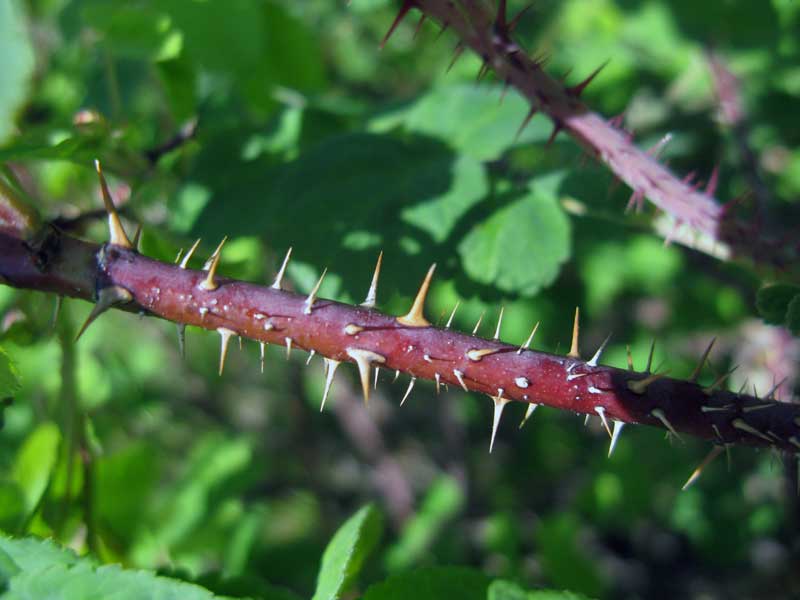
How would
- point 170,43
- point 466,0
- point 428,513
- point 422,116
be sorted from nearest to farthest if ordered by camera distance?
point 466,0 < point 170,43 < point 422,116 < point 428,513

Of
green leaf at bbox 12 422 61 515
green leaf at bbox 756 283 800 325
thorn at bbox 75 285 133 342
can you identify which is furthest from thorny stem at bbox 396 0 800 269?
green leaf at bbox 12 422 61 515

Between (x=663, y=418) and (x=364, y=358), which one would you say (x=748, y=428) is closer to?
(x=663, y=418)

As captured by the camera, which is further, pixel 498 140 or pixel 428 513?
pixel 428 513

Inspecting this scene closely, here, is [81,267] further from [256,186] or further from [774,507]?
→ [774,507]

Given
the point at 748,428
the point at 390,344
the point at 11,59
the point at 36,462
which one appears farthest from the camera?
the point at 36,462

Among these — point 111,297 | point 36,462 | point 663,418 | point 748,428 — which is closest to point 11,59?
point 111,297

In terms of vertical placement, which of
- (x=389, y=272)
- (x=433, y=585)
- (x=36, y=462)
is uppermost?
(x=389, y=272)

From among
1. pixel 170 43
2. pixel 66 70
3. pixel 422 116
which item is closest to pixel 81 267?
pixel 170 43

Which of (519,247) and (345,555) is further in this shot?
(519,247)
